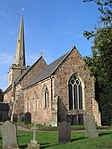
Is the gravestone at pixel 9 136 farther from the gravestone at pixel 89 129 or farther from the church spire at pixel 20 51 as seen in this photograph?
the church spire at pixel 20 51

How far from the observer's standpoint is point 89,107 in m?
34.1

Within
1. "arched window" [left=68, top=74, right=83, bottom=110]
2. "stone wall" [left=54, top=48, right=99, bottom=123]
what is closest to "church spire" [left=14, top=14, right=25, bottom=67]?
"stone wall" [left=54, top=48, right=99, bottom=123]

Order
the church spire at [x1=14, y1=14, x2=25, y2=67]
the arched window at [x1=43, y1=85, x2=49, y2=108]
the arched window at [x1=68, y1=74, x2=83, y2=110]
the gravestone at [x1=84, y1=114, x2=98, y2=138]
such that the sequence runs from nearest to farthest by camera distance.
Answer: the gravestone at [x1=84, y1=114, x2=98, y2=138] < the arched window at [x1=68, y1=74, x2=83, y2=110] < the arched window at [x1=43, y1=85, x2=49, y2=108] < the church spire at [x1=14, y1=14, x2=25, y2=67]

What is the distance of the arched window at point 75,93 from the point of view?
33688mm

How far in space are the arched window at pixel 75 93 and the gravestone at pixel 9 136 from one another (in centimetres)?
1974

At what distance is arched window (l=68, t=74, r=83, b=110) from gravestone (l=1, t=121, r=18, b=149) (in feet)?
64.8

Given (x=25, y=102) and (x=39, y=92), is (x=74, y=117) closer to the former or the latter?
(x=39, y=92)

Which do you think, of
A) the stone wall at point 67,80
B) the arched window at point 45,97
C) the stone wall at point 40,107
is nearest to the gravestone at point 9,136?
the stone wall at point 67,80

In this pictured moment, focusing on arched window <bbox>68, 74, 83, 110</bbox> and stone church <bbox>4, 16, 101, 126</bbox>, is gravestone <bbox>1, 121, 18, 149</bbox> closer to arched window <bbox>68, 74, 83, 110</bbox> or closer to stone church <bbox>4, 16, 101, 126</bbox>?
stone church <bbox>4, 16, 101, 126</bbox>

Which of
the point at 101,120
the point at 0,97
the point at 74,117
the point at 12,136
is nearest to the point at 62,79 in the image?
the point at 74,117

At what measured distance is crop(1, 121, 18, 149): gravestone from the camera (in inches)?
541

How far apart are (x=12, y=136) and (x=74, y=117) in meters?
19.5

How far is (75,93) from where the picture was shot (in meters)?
34.2

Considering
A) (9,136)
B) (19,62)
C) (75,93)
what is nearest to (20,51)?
(19,62)
